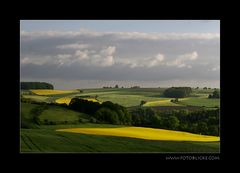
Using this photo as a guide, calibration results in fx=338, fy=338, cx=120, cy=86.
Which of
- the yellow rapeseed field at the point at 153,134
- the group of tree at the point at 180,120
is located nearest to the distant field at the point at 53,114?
the yellow rapeseed field at the point at 153,134

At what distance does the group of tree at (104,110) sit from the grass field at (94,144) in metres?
0.19

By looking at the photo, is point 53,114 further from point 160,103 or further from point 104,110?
point 160,103

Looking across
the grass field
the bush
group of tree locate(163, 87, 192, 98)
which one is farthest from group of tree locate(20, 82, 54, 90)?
group of tree locate(163, 87, 192, 98)

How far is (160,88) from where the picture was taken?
11.1 ft

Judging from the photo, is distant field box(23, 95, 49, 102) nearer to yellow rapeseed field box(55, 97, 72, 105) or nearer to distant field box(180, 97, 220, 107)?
yellow rapeseed field box(55, 97, 72, 105)

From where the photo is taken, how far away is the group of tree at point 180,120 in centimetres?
335

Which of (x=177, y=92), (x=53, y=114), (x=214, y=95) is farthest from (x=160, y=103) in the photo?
(x=53, y=114)

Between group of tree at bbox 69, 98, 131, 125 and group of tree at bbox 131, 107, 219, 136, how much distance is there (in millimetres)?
101

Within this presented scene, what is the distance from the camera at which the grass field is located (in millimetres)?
3299

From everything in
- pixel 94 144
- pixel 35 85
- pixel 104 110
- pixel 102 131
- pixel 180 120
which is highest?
pixel 35 85

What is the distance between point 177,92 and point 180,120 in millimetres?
282

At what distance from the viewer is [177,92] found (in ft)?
11.1
